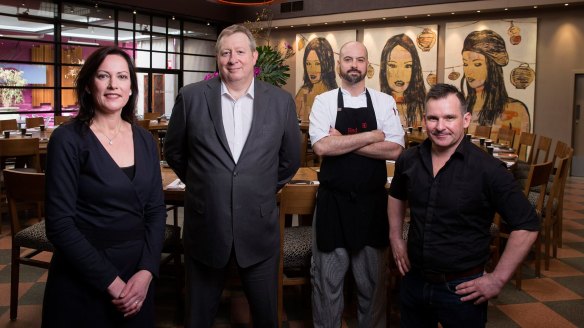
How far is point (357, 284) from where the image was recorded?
283cm

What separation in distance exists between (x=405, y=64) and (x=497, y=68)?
2.04 m

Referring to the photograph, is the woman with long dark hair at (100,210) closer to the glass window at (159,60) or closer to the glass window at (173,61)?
the glass window at (159,60)

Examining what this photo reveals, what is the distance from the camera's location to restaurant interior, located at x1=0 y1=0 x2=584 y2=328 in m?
3.68

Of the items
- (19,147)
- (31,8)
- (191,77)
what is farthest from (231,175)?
(191,77)

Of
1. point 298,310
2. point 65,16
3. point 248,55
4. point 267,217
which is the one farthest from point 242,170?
point 65,16

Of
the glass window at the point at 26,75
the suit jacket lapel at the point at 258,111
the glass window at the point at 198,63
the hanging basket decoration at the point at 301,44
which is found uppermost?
the hanging basket decoration at the point at 301,44

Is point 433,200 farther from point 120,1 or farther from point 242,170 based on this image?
point 120,1

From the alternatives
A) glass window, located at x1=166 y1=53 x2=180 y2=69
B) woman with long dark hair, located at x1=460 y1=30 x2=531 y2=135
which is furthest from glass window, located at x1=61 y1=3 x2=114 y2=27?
woman with long dark hair, located at x1=460 y1=30 x2=531 y2=135

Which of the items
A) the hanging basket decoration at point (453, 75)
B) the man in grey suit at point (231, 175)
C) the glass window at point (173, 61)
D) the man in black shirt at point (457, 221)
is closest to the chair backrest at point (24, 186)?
the man in grey suit at point (231, 175)

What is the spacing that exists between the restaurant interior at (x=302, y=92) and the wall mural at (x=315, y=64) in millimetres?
41

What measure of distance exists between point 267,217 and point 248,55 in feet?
2.31

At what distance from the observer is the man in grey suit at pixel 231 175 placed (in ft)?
7.55

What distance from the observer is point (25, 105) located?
11.0 m

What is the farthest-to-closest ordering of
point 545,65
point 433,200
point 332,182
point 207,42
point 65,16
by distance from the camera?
point 207,42 < point 65,16 < point 545,65 < point 332,182 < point 433,200
